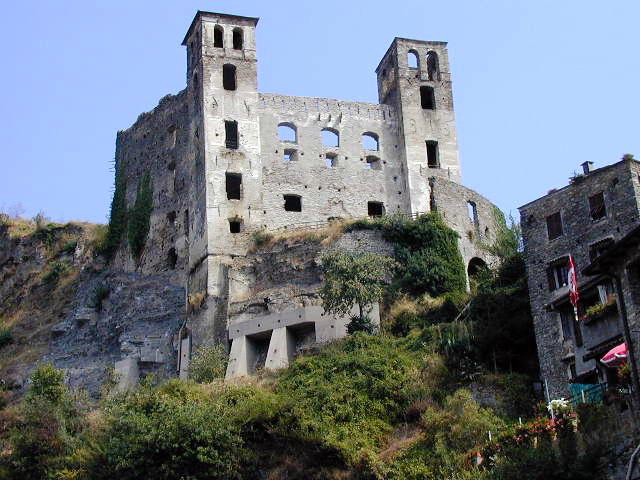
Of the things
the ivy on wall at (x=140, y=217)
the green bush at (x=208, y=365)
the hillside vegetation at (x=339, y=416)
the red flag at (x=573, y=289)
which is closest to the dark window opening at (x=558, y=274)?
the red flag at (x=573, y=289)

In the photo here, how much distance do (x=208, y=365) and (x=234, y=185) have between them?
37.1 ft

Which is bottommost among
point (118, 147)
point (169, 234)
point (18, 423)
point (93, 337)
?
point (18, 423)

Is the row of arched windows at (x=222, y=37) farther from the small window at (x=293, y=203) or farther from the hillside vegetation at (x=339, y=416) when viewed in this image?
the hillside vegetation at (x=339, y=416)

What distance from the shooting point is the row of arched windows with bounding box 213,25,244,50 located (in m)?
58.3

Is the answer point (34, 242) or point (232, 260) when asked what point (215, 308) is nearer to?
point (232, 260)

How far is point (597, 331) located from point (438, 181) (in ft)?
72.9

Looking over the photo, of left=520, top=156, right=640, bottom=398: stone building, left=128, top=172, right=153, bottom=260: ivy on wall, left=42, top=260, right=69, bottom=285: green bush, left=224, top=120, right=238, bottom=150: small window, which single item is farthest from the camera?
→ left=42, top=260, right=69, bottom=285: green bush

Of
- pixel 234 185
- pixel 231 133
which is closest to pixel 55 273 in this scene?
pixel 234 185

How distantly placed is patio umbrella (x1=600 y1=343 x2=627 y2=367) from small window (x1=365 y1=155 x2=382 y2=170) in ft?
89.0

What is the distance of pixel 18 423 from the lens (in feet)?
143

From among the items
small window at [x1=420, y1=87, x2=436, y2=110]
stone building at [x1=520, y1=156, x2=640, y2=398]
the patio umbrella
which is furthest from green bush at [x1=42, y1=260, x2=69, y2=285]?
→ the patio umbrella

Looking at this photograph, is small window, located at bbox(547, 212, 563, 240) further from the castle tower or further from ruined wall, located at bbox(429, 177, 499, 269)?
the castle tower

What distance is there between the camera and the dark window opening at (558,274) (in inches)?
1487

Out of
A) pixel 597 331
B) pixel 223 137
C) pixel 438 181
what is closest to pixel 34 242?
pixel 223 137
